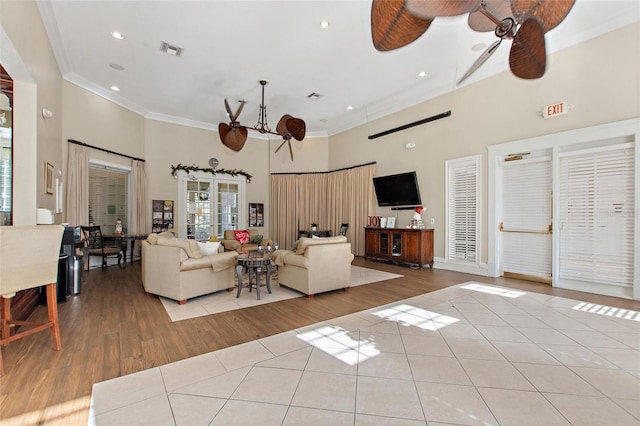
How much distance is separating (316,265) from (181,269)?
1.79 metres

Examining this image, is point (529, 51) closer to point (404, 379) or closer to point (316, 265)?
point (404, 379)

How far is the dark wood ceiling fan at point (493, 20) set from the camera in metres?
1.63

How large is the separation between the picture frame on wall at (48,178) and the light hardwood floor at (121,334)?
1.56 m

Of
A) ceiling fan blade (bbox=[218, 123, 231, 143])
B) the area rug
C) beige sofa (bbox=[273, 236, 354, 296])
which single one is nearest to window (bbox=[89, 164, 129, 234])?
ceiling fan blade (bbox=[218, 123, 231, 143])

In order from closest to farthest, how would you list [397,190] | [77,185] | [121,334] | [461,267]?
[121,334]
[77,185]
[461,267]
[397,190]

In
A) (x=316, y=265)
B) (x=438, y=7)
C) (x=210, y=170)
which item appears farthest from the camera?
(x=210, y=170)

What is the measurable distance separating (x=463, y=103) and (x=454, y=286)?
11.7 feet

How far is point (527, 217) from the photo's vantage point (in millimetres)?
4934

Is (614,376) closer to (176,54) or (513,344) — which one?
(513,344)

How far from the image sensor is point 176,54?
183 inches

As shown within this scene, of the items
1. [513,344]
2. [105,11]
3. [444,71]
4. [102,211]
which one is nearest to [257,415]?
[513,344]

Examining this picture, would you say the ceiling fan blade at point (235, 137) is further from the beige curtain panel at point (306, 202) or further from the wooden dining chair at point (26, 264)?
the beige curtain panel at point (306, 202)

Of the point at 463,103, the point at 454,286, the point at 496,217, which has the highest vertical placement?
the point at 463,103

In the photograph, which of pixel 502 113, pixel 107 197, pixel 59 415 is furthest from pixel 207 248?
pixel 502 113
